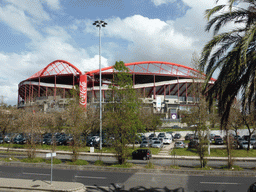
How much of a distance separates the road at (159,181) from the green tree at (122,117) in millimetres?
2417

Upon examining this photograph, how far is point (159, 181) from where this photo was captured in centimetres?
1334

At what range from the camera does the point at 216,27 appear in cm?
912

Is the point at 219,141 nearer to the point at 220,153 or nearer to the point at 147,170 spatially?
the point at 220,153

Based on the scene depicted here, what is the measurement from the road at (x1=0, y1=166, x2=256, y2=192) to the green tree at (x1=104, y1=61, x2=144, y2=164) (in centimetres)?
242

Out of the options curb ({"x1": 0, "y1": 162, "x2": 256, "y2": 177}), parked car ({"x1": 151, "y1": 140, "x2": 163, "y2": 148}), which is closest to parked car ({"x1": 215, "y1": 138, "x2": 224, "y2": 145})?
parked car ({"x1": 151, "y1": 140, "x2": 163, "y2": 148})

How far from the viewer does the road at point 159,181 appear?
11.9 meters

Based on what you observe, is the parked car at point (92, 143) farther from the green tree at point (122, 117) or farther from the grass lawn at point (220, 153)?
the green tree at point (122, 117)

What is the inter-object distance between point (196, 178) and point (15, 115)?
97.2ft

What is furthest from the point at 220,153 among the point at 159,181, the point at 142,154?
the point at 159,181

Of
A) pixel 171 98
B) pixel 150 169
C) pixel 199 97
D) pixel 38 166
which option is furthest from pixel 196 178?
pixel 171 98

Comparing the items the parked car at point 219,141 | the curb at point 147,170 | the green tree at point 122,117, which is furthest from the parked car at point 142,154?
the parked car at point 219,141

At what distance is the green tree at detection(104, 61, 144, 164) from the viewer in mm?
17609

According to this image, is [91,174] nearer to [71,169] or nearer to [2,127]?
[71,169]

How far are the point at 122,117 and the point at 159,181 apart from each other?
6.27m
